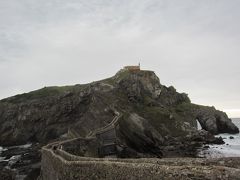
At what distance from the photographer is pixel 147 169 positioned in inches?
834

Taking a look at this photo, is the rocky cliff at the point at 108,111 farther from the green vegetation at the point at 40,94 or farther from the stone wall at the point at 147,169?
the stone wall at the point at 147,169

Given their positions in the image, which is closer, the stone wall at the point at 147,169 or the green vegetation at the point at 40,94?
the stone wall at the point at 147,169

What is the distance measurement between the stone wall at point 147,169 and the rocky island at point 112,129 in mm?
46

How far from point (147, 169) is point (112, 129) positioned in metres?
45.6

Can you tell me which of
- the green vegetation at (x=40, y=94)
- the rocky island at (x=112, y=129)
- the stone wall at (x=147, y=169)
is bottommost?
the stone wall at (x=147, y=169)

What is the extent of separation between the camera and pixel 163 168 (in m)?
20.0

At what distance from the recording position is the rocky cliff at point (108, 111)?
10506 centimetres

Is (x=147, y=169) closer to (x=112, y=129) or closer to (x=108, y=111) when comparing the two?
(x=112, y=129)

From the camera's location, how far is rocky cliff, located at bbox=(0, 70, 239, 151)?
345 feet

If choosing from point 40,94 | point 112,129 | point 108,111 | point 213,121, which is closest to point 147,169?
point 112,129

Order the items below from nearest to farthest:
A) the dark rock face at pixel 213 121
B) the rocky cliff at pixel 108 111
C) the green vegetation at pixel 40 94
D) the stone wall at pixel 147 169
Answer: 1. the stone wall at pixel 147 169
2. the rocky cliff at pixel 108 111
3. the dark rock face at pixel 213 121
4. the green vegetation at pixel 40 94

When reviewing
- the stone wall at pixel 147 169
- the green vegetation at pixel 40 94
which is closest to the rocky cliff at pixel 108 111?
the green vegetation at pixel 40 94

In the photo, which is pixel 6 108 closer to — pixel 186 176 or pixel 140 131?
pixel 140 131

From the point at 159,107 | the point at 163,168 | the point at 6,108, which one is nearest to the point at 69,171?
the point at 163,168
